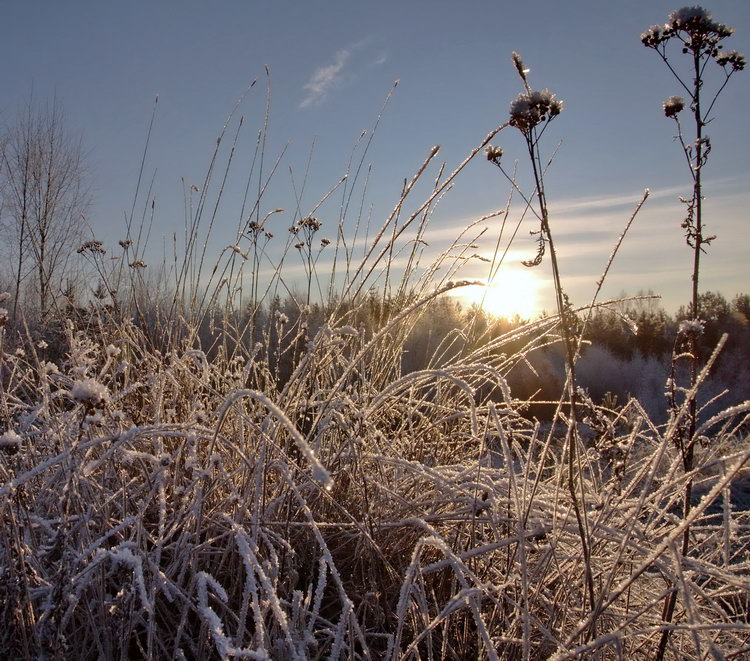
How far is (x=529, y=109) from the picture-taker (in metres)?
1.25

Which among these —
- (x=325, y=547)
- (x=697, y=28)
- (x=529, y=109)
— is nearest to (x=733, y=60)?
(x=697, y=28)

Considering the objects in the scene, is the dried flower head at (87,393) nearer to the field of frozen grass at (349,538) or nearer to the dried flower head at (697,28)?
the field of frozen grass at (349,538)

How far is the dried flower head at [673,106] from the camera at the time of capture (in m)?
1.65

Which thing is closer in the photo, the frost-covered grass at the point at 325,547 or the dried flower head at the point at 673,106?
the frost-covered grass at the point at 325,547

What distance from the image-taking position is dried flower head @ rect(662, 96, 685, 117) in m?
1.65

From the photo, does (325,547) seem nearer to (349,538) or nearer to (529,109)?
(349,538)

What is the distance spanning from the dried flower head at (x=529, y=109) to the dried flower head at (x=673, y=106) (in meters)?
0.57

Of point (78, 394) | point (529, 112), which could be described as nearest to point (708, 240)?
point (529, 112)

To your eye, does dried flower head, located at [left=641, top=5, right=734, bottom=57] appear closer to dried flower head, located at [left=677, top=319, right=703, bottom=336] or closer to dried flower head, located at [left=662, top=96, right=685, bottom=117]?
dried flower head, located at [left=662, top=96, right=685, bottom=117]

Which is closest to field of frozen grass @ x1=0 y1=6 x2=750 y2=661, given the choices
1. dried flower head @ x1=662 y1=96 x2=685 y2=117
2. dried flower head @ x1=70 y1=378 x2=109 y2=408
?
dried flower head @ x1=70 y1=378 x2=109 y2=408

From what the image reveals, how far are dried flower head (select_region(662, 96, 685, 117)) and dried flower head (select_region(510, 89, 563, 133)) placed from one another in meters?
0.57

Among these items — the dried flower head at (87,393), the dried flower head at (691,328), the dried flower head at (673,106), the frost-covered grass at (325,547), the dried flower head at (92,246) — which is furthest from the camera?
the dried flower head at (92,246)

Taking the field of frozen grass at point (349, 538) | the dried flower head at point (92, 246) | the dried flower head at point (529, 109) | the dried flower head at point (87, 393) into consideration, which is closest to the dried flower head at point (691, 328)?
the field of frozen grass at point (349, 538)

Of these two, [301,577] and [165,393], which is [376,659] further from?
[165,393]
